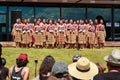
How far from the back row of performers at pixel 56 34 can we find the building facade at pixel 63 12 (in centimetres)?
520

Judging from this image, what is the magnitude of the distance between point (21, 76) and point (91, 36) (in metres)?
18.2

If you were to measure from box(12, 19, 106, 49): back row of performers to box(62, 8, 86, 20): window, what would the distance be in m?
5.80

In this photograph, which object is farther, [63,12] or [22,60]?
[63,12]

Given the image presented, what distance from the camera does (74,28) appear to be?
2486 centimetres

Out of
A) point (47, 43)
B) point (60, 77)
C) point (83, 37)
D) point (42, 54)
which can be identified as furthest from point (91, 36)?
point (60, 77)

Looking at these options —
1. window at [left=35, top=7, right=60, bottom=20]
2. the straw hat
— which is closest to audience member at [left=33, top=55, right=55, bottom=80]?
the straw hat

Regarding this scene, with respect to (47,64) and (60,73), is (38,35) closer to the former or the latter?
(47,64)

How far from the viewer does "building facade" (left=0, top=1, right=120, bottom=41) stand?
2988cm

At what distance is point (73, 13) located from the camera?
103 ft

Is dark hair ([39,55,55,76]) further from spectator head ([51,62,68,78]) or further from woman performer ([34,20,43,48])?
woman performer ([34,20,43,48])

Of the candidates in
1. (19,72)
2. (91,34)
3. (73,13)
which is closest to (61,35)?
(91,34)

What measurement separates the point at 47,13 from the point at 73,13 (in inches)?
72.0

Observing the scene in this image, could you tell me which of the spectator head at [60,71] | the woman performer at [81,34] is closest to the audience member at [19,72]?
the spectator head at [60,71]

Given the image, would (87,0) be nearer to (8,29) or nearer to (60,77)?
(8,29)
